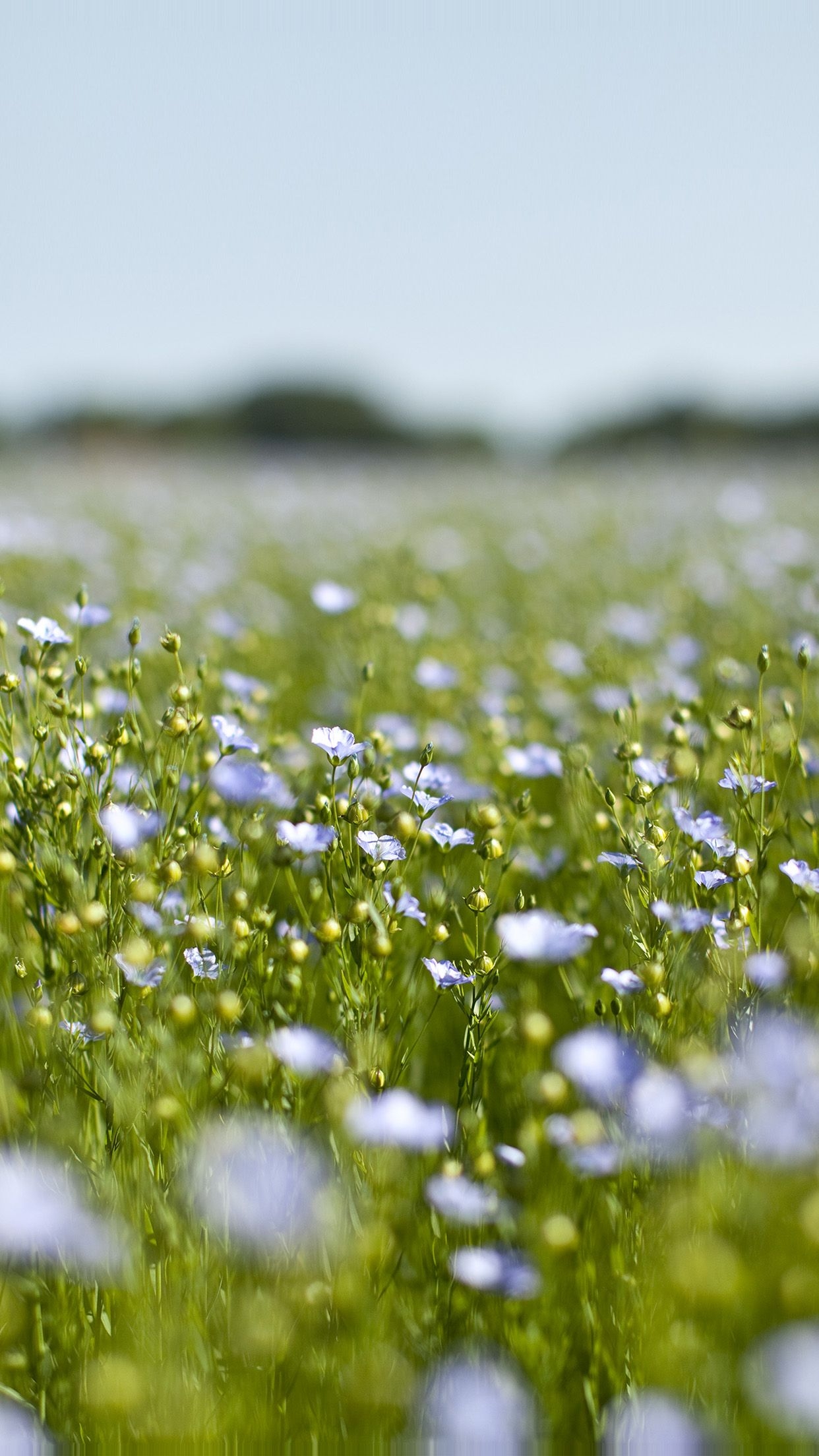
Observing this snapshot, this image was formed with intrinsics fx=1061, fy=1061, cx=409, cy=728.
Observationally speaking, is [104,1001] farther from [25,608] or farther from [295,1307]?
[25,608]

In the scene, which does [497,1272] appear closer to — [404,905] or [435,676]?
[404,905]

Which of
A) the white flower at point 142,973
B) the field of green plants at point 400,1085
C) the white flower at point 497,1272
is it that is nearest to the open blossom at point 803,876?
the field of green plants at point 400,1085

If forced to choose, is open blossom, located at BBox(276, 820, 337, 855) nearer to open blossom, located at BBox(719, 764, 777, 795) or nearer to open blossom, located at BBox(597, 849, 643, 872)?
open blossom, located at BBox(597, 849, 643, 872)

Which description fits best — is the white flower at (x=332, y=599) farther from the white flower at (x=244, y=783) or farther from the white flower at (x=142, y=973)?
the white flower at (x=142, y=973)

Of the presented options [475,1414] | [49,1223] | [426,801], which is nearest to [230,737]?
[426,801]

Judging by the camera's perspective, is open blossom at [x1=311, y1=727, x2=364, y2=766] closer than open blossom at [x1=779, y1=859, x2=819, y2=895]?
No

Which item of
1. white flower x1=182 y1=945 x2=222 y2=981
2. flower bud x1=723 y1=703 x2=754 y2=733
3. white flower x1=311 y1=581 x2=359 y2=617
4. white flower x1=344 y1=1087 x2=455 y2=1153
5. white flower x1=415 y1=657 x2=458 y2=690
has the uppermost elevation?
flower bud x1=723 y1=703 x2=754 y2=733

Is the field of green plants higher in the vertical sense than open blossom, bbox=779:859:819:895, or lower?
lower

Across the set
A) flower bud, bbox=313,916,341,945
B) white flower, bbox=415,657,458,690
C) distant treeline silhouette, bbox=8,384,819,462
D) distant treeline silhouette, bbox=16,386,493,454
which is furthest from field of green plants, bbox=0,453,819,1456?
distant treeline silhouette, bbox=16,386,493,454

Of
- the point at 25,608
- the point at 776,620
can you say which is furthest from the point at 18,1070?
the point at 776,620
